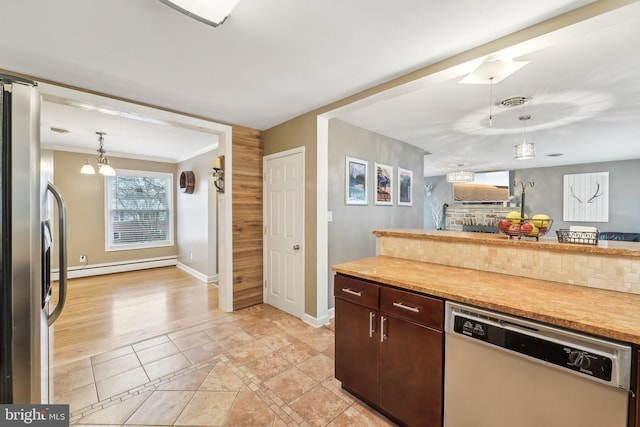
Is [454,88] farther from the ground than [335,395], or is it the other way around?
[454,88]

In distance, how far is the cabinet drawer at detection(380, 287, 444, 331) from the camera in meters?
1.37

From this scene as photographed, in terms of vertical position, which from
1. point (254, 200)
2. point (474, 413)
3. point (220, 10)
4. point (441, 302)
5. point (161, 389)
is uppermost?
point (220, 10)

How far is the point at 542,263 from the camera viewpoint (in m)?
1.54

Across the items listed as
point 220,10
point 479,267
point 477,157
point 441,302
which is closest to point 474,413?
point 441,302

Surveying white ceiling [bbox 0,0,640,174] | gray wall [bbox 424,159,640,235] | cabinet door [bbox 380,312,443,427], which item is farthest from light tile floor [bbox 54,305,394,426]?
gray wall [bbox 424,159,640,235]

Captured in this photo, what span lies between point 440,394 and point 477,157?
581 cm

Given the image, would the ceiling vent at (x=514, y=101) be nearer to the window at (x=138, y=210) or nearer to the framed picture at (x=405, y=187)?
the framed picture at (x=405, y=187)

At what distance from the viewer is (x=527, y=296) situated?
1.26 meters

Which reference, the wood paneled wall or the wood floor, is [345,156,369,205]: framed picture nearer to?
the wood paneled wall

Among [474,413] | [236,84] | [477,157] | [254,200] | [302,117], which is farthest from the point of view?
[477,157]

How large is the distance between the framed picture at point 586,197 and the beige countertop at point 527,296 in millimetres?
7125

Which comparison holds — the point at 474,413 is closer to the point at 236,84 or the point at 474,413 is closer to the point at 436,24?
the point at 436,24

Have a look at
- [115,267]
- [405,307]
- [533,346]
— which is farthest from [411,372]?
[115,267]

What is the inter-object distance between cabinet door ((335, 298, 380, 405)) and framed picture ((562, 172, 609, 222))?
781 centimetres
